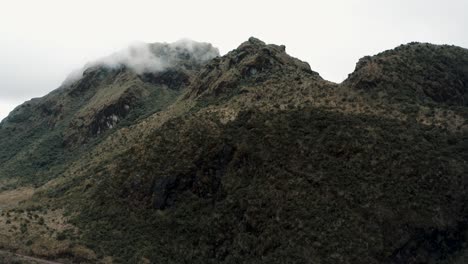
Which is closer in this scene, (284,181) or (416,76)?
(284,181)

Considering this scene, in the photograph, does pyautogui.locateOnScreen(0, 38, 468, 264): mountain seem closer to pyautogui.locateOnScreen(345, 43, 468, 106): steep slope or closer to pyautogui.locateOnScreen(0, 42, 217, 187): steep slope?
pyautogui.locateOnScreen(345, 43, 468, 106): steep slope

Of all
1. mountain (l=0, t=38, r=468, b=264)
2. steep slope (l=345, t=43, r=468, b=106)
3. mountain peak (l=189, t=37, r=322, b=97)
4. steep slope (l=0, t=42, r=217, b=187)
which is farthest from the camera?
steep slope (l=0, t=42, r=217, b=187)

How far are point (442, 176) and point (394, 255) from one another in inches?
675

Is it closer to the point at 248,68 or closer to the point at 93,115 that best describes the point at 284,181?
the point at 248,68

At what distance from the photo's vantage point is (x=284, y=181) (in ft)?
313

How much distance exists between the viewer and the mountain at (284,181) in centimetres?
8550

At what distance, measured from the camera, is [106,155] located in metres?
136

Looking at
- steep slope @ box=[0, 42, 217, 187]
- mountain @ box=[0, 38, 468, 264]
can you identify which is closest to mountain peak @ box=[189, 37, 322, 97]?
mountain @ box=[0, 38, 468, 264]

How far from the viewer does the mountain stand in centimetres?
8550

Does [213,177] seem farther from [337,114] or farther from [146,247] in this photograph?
[337,114]

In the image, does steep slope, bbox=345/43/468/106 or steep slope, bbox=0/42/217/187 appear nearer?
steep slope, bbox=345/43/468/106

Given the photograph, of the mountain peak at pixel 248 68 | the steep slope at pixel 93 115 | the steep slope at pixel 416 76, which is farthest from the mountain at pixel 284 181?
the steep slope at pixel 93 115

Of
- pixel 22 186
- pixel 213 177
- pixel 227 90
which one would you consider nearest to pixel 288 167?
pixel 213 177

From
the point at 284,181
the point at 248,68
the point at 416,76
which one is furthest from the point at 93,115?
the point at 416,76
